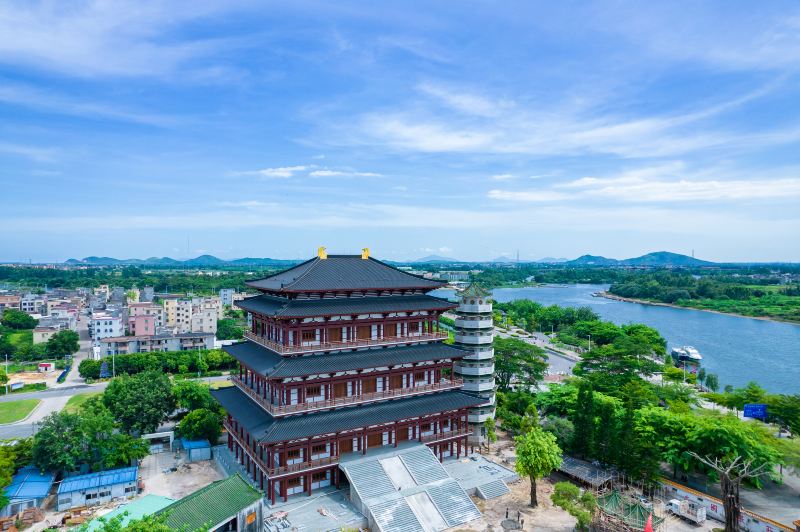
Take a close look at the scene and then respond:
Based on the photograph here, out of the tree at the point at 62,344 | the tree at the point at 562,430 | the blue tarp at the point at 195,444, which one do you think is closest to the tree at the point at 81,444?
the blue tarp at the point at 195,444

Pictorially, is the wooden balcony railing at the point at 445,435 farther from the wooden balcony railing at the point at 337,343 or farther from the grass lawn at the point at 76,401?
the grass lawn at the point at 76,401

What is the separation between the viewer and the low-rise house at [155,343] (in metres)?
74.3

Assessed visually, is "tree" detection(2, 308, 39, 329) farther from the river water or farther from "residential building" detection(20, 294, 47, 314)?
the river water

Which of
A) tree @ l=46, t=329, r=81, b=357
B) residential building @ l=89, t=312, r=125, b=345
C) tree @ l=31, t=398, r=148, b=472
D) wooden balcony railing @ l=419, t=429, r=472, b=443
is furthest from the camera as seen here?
residential building @ l=89, t=312, r=125, b=345

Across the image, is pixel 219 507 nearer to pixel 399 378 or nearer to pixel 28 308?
pixel 399 378

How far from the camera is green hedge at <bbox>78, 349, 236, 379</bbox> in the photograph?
6531 centimetres

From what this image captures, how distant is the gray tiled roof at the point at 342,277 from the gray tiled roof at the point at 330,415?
7.71 metres

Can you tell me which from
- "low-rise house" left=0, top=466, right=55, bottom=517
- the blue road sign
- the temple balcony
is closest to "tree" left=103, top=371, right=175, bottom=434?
"low-rise house" left=0, top=466, right=55, bottom=517

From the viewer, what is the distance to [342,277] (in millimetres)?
31734

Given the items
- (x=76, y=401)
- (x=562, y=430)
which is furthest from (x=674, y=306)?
(x=76, y=401)

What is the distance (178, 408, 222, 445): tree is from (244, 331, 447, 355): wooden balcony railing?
311 inches

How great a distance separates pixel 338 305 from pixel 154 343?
191 feet

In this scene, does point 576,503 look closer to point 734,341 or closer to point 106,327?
point 106,327

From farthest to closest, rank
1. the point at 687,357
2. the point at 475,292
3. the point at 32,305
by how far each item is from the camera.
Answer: the point at 32,305, the point at 687,357, the point at 475,292
